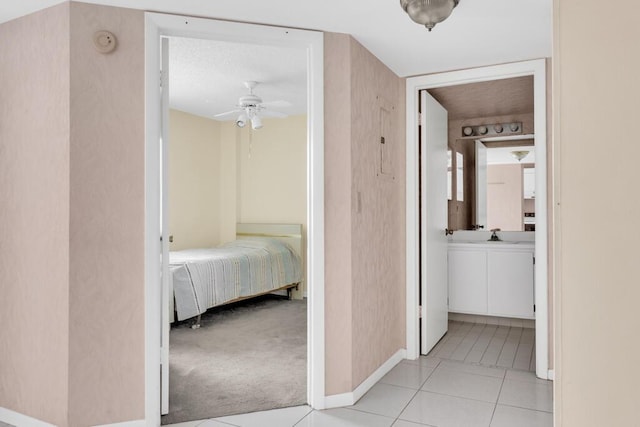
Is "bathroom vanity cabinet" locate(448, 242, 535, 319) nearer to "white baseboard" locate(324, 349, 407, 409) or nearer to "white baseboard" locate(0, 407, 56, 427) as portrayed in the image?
"white baseboard" locate(324, 349, 407, 409)

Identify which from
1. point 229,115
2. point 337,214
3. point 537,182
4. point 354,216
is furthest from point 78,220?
point 229,115

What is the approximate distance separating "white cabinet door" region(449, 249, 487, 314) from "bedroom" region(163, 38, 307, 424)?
1583 millimetres

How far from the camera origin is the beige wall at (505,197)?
14.4ft

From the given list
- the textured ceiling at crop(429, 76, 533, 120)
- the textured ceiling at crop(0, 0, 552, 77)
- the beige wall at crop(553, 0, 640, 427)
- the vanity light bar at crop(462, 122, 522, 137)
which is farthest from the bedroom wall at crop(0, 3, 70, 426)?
the vanity light bar at crop(462, 122, 522, 137)

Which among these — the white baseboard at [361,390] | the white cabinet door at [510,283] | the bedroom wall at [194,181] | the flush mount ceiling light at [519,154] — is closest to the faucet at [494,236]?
the white cabinet door at [510,283]

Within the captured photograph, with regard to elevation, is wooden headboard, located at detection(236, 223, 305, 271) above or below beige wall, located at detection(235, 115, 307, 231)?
below

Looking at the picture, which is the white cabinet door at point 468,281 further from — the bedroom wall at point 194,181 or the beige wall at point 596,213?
the bedroom wall at point 194,181

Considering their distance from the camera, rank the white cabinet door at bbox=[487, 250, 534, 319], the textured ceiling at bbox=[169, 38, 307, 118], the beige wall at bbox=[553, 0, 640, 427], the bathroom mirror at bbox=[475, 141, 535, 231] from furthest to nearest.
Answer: the bathroom mirror at bbox=[475, 141, 535, 231] → the white cabinet door at bbox=[487, 250, 534, 319] → the textured ceiling at bbox=[169, 38, 307, 118] → the beige wall at bbox=[553, 0, 640, 427]

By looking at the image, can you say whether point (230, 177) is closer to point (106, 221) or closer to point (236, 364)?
point (236, 364)

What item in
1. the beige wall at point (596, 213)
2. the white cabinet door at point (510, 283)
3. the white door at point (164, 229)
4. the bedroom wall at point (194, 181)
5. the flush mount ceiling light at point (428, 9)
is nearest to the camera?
the beige wall at point (596, 213)

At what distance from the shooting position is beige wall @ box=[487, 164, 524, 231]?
A: 14.4 feet

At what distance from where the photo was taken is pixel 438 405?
254cm

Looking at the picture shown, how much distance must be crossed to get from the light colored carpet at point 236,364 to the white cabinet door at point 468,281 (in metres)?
1.58

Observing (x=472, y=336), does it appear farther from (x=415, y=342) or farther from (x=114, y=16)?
(x=114, y=16)
